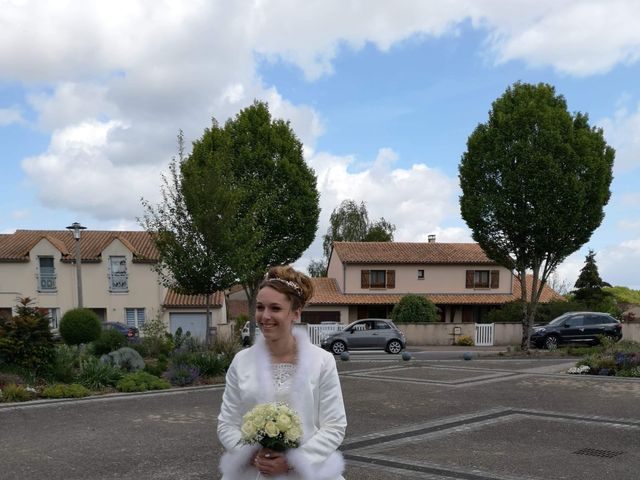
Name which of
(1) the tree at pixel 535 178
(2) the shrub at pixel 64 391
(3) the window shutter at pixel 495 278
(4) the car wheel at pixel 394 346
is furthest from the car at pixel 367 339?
(3) the window shutter at pixel 495 278

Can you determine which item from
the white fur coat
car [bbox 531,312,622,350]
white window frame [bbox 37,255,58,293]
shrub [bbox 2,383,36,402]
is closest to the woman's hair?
the white fur coat

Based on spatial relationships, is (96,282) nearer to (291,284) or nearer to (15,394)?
(15,394)

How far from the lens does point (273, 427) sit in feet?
8.55

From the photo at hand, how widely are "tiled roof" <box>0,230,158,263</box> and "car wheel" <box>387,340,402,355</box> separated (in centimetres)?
1577

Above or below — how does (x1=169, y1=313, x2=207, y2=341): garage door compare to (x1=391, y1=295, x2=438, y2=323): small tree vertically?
below

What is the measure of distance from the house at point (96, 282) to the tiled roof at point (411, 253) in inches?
444

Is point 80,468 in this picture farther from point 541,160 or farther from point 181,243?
point 541,160

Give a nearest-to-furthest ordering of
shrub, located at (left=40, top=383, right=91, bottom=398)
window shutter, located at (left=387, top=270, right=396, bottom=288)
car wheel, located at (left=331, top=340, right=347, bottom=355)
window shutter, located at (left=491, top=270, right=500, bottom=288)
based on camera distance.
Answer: shrub, located at (left=40, top=383, right=91, bottom=398) < car wheel, located at (left=331, top=340, right=347, bottom=355) < window shutter, located at (left=387, top=270, right=396, bottom=288) < window shutter, located at (left=491, top=270, right=500, bottom=288)

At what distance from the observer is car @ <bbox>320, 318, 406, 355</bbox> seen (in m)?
24.2

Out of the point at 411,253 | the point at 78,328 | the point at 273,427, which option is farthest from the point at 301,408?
the point at 411,253

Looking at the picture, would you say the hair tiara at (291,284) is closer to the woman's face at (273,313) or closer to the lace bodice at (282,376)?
the woman's face at (273,313)

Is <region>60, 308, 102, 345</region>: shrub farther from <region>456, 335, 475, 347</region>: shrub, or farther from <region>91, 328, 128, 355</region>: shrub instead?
<region>456, 335, 475, 347</region>: shrub

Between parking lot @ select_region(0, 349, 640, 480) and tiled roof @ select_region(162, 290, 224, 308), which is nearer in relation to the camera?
parking lot @ select_region(0, 349, 640, 480)

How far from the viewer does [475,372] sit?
1722 cm
